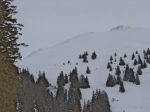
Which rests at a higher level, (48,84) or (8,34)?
(48,84)

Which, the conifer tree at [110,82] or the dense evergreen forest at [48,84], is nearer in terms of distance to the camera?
the dense evergreen forest at [48,84]

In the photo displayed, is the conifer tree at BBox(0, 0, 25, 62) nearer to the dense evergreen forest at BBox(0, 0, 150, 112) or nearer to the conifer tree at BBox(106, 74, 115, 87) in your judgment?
the dense evergreen forest at BBox(0, 0, 150, 112)

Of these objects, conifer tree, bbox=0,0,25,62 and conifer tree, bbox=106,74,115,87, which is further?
conifer tree, bbox=106,74,115,87

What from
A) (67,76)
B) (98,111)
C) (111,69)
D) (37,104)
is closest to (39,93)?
(37,104)

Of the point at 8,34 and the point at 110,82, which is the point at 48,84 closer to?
the point at 110,82

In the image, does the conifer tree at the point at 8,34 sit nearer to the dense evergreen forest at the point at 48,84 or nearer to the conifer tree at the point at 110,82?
the dense evergreen forest at the point at 48,84

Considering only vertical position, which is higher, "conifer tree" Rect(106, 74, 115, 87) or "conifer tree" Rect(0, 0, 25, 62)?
"conifer tree" Rect(106, 74, 115, 87)

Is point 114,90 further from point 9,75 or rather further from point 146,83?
point 9,75

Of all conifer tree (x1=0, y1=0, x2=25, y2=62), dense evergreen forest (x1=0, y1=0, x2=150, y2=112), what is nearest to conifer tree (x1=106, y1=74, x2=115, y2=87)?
dense evergreen forest (x1=0, y1=0, x2=150, y2=112)

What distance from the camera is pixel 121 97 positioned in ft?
423

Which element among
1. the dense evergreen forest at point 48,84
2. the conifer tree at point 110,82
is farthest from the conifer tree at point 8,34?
the conifer tree at point 110,82

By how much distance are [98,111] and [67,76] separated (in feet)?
175

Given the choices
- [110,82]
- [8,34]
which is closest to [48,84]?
[110,82]

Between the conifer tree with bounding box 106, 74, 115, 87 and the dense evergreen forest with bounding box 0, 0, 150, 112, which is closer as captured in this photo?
the dense evergreen forest with bounding box 0, 0, 150, 112
